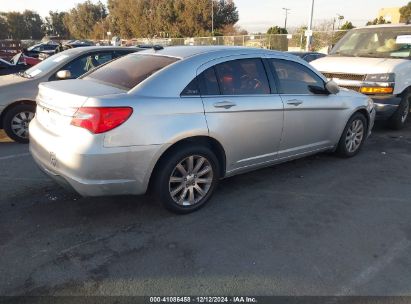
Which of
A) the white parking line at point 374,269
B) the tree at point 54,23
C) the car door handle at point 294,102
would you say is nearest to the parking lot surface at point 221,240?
the white parking line at point 374,269

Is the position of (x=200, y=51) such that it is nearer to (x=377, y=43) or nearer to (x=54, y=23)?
(x=377, y=43)

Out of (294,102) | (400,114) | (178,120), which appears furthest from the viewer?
(400,114)

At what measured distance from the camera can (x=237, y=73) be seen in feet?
13.5

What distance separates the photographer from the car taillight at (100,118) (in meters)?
→ 3.21

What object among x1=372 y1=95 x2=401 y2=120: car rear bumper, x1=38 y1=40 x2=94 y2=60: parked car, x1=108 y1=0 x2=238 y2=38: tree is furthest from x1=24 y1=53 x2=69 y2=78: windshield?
x1=108 y1=0 x2=238 y2=38: tree

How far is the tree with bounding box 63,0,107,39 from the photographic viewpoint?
86.9 m

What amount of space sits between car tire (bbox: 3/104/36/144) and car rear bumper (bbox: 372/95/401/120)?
6.10 m

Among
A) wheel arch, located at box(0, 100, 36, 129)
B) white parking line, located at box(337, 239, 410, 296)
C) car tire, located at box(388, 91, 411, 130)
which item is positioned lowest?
white parking line, located at box(337, 239, 410, 296)

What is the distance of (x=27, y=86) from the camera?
635 centimetres

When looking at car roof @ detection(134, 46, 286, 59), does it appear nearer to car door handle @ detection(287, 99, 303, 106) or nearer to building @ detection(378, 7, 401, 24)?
car door handle @ detection(287, 99, 303, 106)

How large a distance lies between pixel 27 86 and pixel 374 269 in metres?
5.78

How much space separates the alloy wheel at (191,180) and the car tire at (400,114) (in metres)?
5.01

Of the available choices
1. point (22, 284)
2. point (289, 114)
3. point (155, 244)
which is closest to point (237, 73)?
point (289, 114)

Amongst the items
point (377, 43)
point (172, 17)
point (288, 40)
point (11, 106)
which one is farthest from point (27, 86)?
point (172, 17)
